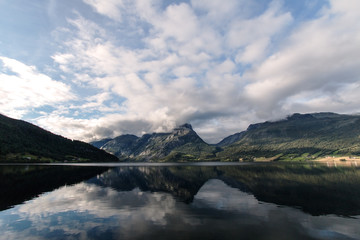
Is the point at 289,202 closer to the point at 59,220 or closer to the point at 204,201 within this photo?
A: the point at 204,201

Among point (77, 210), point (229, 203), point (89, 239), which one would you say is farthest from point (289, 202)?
point (77, 210)

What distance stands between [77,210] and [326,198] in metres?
56.4

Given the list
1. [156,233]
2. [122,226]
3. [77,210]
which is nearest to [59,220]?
[77,210]

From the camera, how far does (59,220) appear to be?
29391mm

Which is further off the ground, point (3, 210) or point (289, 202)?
point (3, 210)

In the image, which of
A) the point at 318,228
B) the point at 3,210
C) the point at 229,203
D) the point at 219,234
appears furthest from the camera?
the point at 229,203

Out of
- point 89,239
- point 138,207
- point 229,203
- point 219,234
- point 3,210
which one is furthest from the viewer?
point 229,203

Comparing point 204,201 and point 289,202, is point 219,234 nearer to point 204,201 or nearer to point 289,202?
point 204,201

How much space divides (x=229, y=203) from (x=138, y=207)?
65.1 ft

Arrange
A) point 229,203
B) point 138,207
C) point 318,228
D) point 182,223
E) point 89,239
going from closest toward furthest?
point 89,239 < point 318,228 < point 182,223 < point 138,207 < point 229,203

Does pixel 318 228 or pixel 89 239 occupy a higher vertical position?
pixel 89 239

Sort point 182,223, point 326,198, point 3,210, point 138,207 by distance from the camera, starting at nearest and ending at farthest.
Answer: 1. point 182,223
2. point 3,210
3. point 138,207
4. point 326,198

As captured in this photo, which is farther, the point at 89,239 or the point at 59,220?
the point at 59,220

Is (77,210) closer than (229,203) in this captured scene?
Yes
